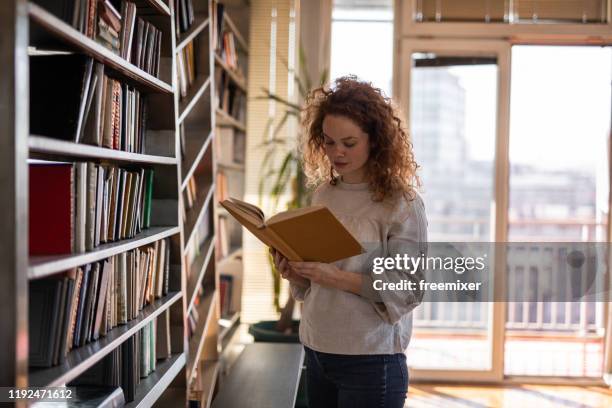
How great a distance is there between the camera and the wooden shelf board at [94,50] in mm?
1283

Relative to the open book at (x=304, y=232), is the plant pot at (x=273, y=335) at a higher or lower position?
lower

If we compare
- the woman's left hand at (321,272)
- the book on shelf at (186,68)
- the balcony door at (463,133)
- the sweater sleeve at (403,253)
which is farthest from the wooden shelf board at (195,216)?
the balcony door at (463,133)

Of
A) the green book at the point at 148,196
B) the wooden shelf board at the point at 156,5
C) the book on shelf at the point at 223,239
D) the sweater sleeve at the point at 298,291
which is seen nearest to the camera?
the sweater sleeve at the point at 298,291

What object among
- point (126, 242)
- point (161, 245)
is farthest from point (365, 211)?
point (161, 245)

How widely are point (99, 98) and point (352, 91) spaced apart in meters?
0.62

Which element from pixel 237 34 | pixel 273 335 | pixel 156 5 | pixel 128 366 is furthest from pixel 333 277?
pixel 237 34

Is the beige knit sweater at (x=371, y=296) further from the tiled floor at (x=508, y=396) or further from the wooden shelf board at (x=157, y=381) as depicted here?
the tiled floor at (x=508, y=396)

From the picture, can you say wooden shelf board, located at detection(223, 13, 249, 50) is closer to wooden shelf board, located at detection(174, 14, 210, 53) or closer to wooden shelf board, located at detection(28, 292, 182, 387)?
wooden shelf board, located at detection(174, 14, 210, 53)

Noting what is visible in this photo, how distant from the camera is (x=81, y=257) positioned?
150cm

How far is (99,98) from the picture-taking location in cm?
167

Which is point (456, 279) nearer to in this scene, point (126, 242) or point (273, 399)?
point (273, 399)

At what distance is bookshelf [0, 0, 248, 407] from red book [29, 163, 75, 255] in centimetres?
1

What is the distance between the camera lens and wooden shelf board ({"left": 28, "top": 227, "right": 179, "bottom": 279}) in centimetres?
131

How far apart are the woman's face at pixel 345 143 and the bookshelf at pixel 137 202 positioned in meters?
0.55
